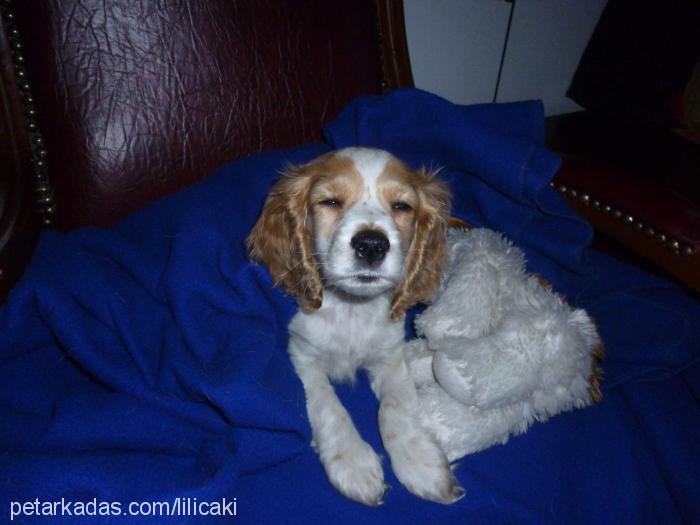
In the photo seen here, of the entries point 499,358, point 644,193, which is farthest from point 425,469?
point 644,193

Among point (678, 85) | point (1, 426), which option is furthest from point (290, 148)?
point (678, 85)

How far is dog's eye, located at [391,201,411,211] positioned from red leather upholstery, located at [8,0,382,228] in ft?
1.76

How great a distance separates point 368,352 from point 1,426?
1.07 meters

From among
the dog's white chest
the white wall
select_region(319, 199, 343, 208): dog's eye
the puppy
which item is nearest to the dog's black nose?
the puppy

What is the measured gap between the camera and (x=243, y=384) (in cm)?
123

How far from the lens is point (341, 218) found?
1562mm

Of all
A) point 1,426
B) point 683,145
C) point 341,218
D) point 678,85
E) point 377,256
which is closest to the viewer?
point 1,426

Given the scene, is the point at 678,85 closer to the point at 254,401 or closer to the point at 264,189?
the point at 264,189

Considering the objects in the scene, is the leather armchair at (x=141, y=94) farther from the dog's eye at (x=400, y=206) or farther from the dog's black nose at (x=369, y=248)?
the dog's black nose at (x=369, y=248)

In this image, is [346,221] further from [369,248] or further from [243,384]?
[243,384]

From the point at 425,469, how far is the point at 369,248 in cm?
61

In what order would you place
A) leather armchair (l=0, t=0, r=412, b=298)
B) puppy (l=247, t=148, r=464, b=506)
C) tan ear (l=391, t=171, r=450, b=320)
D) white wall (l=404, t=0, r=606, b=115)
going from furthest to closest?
white wall (l=404, t=0, r=606, b=115) < tan ear (l=391, t=171, r=450, b=320) < leather armchair (l=0, t=0, r=412, b=298) < puppy (l=247, t=148, r=464, b=506)

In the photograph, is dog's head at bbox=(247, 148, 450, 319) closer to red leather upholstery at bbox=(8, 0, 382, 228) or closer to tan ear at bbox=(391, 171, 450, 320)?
tan ear at bbox=(391, 171, 450, 320)

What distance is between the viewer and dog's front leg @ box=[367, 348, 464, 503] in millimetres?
1261
